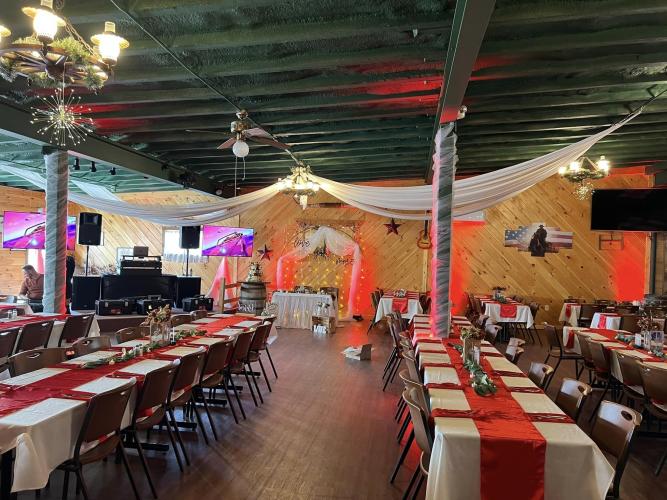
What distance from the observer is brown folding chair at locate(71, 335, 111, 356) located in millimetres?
3969

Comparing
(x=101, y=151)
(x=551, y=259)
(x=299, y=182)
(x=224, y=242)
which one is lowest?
(x=551, y=259)

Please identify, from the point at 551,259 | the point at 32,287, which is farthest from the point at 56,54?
the point at 551,259

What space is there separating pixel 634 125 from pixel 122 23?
731 centimetres

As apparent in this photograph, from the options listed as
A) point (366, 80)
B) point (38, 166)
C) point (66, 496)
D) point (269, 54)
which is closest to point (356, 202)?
point (366, 80)

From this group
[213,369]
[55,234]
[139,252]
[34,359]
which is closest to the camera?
[34,359]

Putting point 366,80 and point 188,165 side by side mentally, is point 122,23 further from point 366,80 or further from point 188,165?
point 188,165

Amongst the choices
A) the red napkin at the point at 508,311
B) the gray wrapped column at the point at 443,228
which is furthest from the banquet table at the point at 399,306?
the gray wrapped column at the point at 443,228

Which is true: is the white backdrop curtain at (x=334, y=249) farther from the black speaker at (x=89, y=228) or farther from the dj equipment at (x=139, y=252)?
the black speaker at (x=89, y=228)

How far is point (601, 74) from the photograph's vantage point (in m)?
5.18

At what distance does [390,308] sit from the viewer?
9.27m

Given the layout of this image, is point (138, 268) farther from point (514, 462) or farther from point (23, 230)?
point (514, 462)

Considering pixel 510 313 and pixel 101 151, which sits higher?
pixel 101 151

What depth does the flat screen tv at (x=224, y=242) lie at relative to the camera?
39.4 feet

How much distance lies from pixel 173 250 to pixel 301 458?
11098mm
